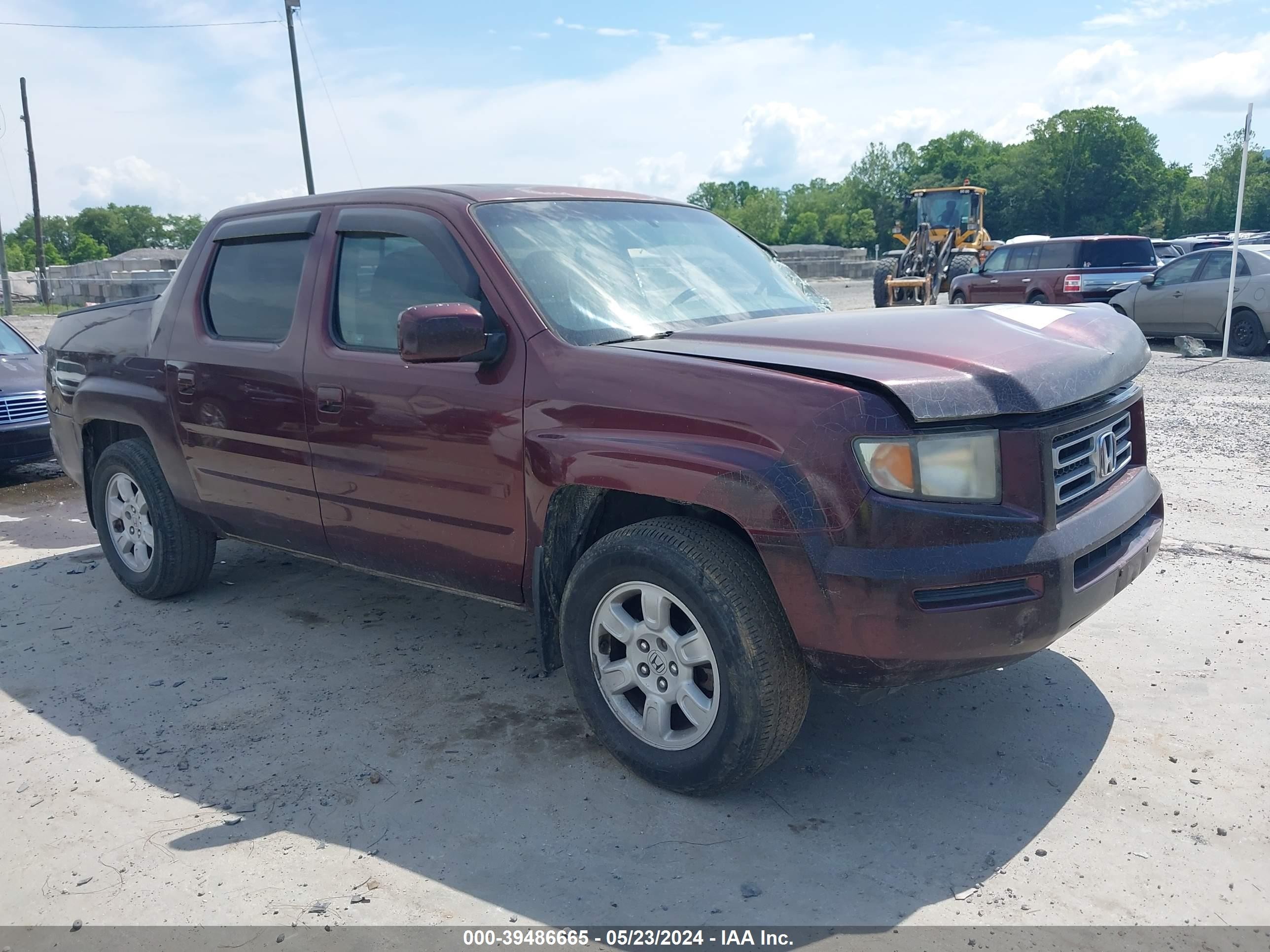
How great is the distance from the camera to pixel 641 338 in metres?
3.60

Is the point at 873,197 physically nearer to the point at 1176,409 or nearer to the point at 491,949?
the point at 1176,409

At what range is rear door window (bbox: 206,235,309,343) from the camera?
4.43 m

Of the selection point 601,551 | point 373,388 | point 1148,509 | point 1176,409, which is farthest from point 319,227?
point 1176,409

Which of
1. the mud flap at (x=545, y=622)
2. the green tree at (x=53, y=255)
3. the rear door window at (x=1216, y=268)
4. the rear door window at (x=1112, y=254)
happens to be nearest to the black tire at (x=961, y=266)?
the rear door window at (x=1112, y=254)

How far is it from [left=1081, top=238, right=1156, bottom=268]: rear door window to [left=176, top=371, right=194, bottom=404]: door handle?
54.6ft

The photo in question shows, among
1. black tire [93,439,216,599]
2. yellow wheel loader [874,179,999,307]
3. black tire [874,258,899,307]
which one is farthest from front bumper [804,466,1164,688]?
black tire [874,258,899,307]

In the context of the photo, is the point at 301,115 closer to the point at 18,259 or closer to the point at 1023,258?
the point at 1023,258

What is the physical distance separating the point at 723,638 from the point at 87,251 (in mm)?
97199

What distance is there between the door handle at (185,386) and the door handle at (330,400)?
3.16 feet

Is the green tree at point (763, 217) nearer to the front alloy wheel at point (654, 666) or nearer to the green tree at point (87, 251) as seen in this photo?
the green tree at point (87, 251)

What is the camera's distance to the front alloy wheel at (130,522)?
5324 mm

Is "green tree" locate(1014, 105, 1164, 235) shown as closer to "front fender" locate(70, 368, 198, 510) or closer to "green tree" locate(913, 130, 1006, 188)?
"green tree" locate(913, 130, 1006, 188)

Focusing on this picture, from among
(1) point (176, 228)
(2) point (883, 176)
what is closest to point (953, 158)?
(2) point (883, 176)

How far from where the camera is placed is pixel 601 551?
130 inches
